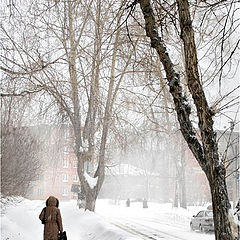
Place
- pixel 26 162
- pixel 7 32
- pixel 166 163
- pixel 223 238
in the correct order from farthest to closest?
1. pixel 166 163
2. pixel 26 162
3. pixel 7 32
4. pixel 223 238

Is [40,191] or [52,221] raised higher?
[40,191]

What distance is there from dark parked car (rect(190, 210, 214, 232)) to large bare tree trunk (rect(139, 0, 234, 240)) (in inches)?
636

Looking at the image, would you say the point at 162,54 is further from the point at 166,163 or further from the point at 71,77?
the point at 166,163

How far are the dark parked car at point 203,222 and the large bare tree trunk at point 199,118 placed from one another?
53.0 ft

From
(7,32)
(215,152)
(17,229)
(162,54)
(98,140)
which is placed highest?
(7,32)

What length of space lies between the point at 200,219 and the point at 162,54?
1724 cm

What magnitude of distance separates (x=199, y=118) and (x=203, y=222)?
17101 mm

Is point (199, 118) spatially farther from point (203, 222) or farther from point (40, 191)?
point (40, 191)

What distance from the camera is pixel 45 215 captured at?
968cm

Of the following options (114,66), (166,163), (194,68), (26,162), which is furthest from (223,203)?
(166,163)

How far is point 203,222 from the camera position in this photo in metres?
20.5

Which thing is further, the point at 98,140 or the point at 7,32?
the point at 98,140

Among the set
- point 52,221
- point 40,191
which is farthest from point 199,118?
point 40,191

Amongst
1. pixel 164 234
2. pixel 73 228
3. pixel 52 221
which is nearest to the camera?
pixel 52 221
